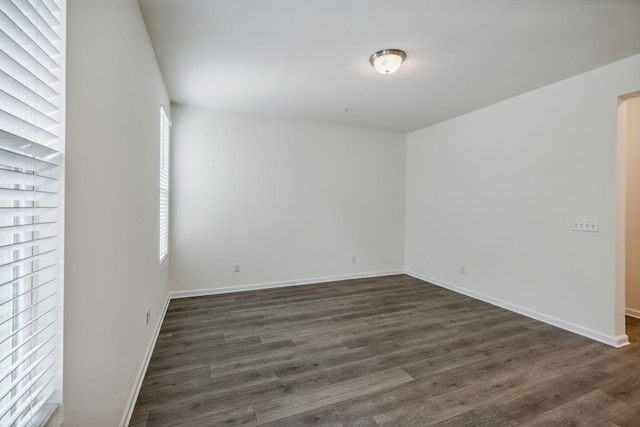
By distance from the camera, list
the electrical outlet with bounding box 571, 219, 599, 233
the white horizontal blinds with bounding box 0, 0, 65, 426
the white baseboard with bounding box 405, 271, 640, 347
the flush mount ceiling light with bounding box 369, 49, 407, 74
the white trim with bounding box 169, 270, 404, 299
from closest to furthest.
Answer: the white horizontal blinds with bounding box 0, 0, 65, 426, the flush mount ceiling light with bounding box 369, 49, 407, 74, the white baseboard with bounding box 405, 271, 640, 347, the electrical outlet with bounding box 571, 219, 599, 233, the white trim with bounding box 169, 270, 404, 299

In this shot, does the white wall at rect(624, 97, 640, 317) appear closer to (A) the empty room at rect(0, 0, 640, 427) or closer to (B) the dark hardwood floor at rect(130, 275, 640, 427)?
(A) the empty room at rect(0, 0, 640, 427)

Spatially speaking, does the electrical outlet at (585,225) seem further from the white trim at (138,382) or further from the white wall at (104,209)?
the white trim at (138,382)

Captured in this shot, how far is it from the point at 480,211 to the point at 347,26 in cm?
299

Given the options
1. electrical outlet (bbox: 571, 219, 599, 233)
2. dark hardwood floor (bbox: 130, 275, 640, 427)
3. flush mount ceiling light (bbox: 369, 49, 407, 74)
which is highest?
flush mount ceiling light (bbox: 369, 49, 407, 74)

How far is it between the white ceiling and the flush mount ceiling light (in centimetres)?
7

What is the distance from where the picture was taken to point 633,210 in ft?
10.8

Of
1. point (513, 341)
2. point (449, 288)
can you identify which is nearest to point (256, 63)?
point (513, 341)

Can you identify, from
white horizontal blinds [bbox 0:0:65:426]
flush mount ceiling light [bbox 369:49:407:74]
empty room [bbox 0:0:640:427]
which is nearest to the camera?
white horizontal blinds [bbox 0:0:65:426]

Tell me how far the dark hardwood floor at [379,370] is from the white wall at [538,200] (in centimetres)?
39

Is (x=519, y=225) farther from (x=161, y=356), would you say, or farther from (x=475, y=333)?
(x=161, y=356)

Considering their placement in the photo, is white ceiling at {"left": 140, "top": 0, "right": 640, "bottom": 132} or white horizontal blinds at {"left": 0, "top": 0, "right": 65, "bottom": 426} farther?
white ceiling at {"left": 140, "top": 0, "right": 640, "bottom": 132}

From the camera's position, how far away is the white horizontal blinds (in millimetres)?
649

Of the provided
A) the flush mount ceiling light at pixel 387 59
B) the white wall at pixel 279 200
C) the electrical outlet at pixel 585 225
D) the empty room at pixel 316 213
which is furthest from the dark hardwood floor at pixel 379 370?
the flush mount ceiling light at pixel 387 59

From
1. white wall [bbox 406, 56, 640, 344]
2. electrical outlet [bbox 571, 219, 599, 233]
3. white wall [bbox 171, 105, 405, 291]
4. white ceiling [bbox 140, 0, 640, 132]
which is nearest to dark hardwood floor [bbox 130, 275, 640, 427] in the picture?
white wall [bbox 406, 56, 640, 344]
